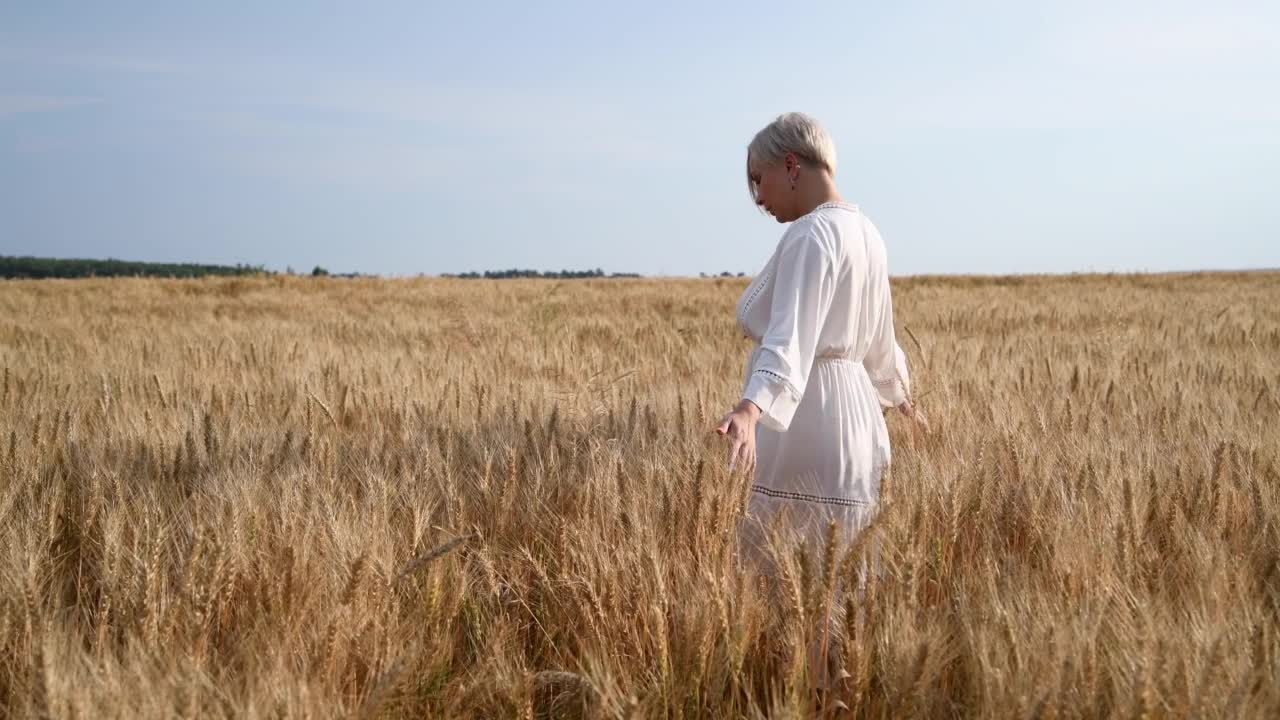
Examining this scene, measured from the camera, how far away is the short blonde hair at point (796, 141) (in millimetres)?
1993

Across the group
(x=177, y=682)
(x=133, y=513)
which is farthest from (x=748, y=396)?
(x=133, y=513)

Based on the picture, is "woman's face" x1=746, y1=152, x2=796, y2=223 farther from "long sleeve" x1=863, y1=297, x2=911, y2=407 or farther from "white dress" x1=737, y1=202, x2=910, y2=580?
"long sleeve" x1=863, y1=297, x2=911, y2=407

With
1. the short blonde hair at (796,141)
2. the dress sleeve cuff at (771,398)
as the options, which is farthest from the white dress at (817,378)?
the short blonde hair at (796,141)

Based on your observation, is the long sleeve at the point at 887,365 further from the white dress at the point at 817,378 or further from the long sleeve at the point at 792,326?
the long sleeve at the point at 792,326

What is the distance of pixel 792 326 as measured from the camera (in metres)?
1.82

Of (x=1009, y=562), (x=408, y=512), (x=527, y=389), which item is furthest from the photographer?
(x=527, y=389)

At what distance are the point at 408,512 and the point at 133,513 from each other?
693 mm

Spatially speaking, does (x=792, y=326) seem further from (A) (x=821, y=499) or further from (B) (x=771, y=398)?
(A) (x=821, y=499)

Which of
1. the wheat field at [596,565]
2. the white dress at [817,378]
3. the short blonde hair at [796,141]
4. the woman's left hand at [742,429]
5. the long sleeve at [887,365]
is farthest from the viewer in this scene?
the long sleeve at [887,365]

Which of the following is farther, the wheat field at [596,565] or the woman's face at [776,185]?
the woman's face at [776,185]

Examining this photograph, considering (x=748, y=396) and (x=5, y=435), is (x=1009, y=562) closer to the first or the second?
(x=748, y=396)

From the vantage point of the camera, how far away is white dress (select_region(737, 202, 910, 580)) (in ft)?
5.97

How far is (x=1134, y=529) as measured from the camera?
1677mm

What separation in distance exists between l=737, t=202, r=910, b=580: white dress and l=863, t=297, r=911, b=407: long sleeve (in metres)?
0.09
